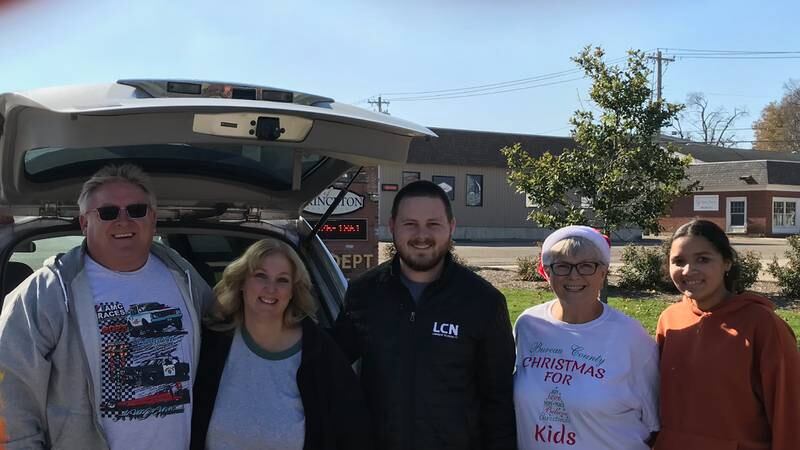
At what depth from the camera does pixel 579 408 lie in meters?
2.52

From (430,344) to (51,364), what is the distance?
1.24 meters

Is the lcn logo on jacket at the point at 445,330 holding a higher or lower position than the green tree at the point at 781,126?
lower

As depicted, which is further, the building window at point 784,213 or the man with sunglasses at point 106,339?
the building window at point 784,213

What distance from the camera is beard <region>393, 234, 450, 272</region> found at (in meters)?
2.59

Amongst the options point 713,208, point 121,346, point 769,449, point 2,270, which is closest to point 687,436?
point 769,449

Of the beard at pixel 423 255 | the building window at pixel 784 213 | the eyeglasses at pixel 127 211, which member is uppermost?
the building window at pixel 784 213

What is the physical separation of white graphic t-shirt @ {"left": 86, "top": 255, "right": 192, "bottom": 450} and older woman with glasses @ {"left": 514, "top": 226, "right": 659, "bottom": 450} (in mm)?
1242

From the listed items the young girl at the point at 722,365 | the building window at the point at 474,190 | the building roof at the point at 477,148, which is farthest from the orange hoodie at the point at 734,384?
the building window at the point at 474,190

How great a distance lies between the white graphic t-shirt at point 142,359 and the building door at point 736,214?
131 ft

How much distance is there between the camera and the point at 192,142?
7.63ft

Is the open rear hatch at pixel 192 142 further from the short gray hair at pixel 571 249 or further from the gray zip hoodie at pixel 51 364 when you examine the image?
the short gray hair at pixel 571 249

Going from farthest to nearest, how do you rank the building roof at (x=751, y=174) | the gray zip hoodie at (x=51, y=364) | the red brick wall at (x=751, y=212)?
the building roof at (x=751, y=174) < the red brick wall at (x=751, y=212) < the gray zip hoodie at (x=51, y=364)

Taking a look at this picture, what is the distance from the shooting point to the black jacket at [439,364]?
247 centimetres

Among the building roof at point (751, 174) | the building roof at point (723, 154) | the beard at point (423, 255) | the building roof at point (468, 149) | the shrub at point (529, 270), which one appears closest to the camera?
the beard at point (423, 255)
